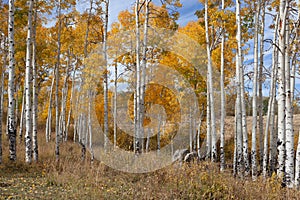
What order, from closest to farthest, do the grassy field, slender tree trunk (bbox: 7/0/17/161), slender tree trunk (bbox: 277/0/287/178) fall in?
the grassy field < slender tree trunk (bbox: 277/0/287/178) < slender tree trunk (bbox: 7/0/17/161)

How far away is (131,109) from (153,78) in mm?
5111

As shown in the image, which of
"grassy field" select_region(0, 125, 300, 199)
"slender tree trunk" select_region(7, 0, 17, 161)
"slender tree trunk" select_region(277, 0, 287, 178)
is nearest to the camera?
"grassy field" select_region(0, 125, 300, 199)

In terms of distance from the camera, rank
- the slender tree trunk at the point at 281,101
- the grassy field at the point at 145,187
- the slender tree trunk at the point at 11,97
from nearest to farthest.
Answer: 1. the grassy field at the point at 145,187
2. the slender tree trunk at the point at 281,101
3. the slender tree trunk at the point at 11,97

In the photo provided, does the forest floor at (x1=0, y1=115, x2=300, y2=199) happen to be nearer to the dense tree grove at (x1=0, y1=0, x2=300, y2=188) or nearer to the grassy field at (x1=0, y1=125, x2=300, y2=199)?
the grassy field at (x1=0, y1=125, x2=300, y2=199)

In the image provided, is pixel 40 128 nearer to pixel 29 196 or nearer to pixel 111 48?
pixel 111 48

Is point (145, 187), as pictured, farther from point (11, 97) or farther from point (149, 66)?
point (149, 66)

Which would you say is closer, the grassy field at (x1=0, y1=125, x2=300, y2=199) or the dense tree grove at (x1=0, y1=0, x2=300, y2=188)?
the grassy field at (x1=0, y1=125, x2=300, y2=199)

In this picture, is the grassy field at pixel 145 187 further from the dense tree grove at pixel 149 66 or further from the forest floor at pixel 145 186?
the dense tree grove at pixel 149 66

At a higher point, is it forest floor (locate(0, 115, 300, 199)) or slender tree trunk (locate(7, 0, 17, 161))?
slender tree trunk (locate(7, 0, 17, 161))

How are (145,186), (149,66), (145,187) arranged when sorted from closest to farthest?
(145,187) → (145,186) → (149,66)

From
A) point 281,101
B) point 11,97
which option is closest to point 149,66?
point 11,97

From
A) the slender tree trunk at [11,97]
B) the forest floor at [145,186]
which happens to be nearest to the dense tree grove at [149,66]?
the slender tree trunk at [11,97]

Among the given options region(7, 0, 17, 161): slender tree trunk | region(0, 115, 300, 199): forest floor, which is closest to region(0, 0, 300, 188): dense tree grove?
region(7, 0, 17, 161): slender tree trunk

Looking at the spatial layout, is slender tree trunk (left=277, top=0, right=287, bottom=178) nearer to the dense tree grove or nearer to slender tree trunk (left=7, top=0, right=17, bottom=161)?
the dense tree grove
